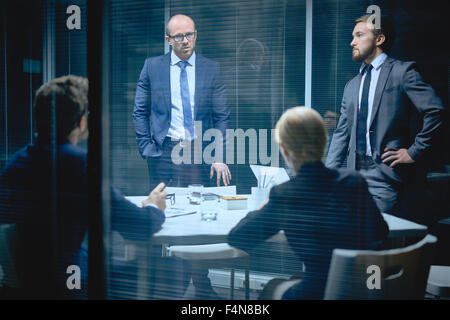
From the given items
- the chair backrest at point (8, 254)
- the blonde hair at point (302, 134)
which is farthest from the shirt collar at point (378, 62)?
the chair backrest at point (8, 254)

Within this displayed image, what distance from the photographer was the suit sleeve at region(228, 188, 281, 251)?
87.5 inches

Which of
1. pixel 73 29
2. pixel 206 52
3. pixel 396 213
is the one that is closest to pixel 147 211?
pixel 206 52

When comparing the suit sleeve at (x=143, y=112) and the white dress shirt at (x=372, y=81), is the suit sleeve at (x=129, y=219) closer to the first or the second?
the suit sleeve at (x=143, y=112)

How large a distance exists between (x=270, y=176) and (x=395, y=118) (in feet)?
2.56

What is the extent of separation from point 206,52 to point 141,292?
157cm

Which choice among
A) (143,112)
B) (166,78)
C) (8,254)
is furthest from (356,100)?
(8,254)

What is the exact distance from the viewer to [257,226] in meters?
2.24

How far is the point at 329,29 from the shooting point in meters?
2.17

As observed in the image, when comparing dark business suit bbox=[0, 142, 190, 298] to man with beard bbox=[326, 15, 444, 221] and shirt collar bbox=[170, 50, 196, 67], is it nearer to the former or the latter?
shirt collar bbox=[170, 50, 196, 67]

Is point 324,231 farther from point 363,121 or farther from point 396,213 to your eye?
point 363,121

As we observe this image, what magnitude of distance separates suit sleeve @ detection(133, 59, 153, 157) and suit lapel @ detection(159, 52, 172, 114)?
98 mm

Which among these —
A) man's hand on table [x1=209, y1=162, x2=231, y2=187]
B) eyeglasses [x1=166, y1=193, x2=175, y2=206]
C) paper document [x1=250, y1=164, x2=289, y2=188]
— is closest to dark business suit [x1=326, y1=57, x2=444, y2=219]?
paper document [x1=250, y1=164, x2=289, y2=188]

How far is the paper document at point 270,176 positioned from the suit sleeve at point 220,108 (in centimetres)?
25

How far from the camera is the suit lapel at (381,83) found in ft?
7.07
